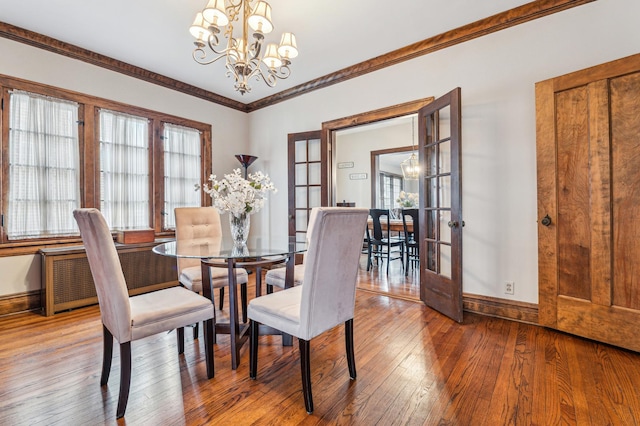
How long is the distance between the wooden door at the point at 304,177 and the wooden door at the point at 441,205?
1432 mm

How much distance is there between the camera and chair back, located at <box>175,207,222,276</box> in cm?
272

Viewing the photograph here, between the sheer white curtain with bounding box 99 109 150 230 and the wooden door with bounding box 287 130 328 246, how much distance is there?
1.93m

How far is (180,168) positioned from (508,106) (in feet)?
13.3

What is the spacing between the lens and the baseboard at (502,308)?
264 centimetres

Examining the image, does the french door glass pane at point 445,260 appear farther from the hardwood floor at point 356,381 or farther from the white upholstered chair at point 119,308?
the white upholstered chair at point 119,308

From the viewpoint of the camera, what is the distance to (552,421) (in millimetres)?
1437

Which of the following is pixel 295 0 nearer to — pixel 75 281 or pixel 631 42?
pixel 631 42

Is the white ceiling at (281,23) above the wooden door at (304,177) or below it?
above

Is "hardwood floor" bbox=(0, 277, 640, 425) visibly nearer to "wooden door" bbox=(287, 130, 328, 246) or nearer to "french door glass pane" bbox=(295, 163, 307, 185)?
"wooden door" bbox=(287, 130, 328, 246)

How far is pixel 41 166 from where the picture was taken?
316 cm

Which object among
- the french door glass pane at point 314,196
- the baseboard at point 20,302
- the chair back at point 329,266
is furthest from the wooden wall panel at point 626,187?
the baseboard at point 20,302

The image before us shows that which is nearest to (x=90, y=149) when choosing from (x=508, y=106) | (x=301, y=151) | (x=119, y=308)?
(x=301, y=151)

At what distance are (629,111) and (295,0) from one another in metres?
2.62

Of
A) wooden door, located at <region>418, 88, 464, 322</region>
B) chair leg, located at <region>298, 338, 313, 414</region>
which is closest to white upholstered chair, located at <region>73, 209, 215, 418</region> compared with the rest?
chair leg, located at <region>298, 338, 313, 414</region>
